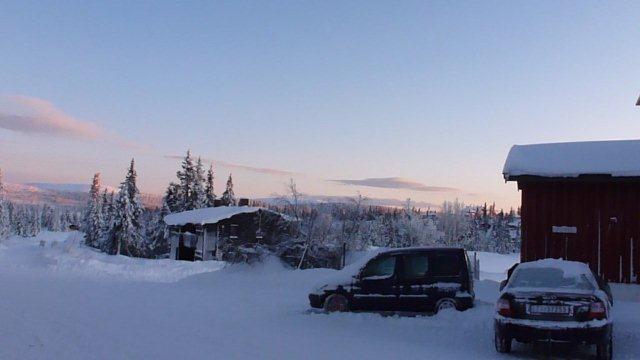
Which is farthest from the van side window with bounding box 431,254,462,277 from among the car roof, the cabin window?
the cabin window

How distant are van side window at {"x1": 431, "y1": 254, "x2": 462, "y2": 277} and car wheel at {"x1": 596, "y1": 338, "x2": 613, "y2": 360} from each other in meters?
4.37

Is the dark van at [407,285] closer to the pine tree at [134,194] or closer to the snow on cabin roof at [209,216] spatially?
the snow on cabin roof at [209,216]

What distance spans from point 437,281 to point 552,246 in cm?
560

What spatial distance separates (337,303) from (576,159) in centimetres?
845

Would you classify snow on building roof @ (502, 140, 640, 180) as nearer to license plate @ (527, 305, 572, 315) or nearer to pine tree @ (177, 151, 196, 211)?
license plate @ (527, 305, 572, 315)

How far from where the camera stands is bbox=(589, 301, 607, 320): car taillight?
30.2 ft

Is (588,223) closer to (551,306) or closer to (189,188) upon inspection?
(551,306)

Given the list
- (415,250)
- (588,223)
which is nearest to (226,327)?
(415,250)

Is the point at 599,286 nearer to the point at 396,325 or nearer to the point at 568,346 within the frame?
the point at 568,346

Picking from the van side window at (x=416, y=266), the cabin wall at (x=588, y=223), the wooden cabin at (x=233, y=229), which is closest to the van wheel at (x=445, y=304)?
the van side window at (x=416, y=266)

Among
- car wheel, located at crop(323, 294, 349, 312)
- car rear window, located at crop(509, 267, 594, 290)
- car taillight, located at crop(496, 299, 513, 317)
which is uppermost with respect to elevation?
car rear window, located at crop(509, 267, 594, 290)

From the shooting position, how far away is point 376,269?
45.9ft

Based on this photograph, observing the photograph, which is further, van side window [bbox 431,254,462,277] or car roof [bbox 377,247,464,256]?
car roof [bbox 377,247,464,256]

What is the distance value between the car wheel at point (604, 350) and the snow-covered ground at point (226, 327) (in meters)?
0.63
